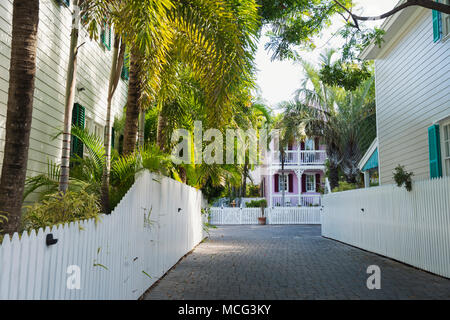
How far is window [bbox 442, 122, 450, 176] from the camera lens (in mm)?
9945

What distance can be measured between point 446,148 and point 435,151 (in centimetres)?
24

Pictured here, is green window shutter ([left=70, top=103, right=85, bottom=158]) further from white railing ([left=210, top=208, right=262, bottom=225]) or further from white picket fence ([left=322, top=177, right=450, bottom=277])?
white railing ([left=210, top=208, right=262, bottom=225])

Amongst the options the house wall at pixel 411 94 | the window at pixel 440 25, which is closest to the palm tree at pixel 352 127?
the house wall at pixel 411 94

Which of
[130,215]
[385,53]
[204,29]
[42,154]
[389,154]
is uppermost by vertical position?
[385,53]

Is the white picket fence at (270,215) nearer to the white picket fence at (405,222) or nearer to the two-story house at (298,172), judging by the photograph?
the two-story house at (298,172)

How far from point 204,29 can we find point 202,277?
438cm

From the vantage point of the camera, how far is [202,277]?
7.98 m

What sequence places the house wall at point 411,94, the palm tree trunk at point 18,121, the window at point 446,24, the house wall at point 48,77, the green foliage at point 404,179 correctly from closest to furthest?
the palm tree trunk at point 18,121 → the house wall at point 48,77 → the green foliage at point 404,179 → the window at point 446,24 → the house wall at point 411,94

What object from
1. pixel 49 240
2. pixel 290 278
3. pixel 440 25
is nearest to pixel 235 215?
pixel 440 25

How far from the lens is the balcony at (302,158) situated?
31.8m

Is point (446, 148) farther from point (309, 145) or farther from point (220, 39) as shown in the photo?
point (309, 145)

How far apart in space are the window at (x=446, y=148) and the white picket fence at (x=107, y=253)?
6196mm
